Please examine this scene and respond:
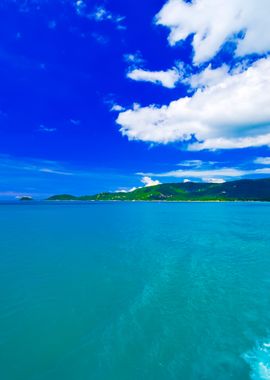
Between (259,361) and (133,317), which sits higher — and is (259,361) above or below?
below

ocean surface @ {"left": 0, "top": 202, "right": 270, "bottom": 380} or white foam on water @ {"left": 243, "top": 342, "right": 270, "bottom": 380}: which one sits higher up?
ocean surface @ {"left": 0, "top": 202, "right": 270, "bottom": 380}

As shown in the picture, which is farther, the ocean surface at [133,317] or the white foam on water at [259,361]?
the ocean surface at [133,317]

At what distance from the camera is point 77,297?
2253 cm

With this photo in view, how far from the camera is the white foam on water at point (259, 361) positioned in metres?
12.7

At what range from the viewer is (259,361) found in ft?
45.7

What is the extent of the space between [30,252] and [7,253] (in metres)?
3.55

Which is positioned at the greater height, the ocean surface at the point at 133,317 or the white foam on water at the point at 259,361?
A: the ocean surface at the point at 133,317

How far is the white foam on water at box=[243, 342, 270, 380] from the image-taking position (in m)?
12.7

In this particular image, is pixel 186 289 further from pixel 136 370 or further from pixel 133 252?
pixel 133 252

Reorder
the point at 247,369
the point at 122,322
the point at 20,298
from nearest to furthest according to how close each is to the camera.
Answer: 1. the point at 247,369
2. the point at 122,322
3. the point at 20,298

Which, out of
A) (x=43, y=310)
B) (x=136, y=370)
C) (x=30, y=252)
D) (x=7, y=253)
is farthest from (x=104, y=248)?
(x=136, y=370)

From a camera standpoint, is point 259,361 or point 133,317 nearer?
point 259,361

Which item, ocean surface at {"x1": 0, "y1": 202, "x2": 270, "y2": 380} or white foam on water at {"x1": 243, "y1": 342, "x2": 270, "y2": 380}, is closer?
white foam on water at {"x1": 243, "y1": 342, "x2": 270, "y2": 380}

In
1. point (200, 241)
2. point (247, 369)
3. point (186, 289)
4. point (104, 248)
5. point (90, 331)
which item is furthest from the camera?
point (200, 241)
